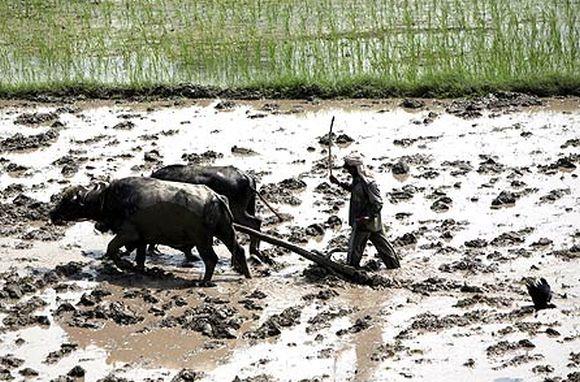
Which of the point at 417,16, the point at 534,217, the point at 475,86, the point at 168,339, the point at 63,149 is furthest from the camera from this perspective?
the point at 417,16

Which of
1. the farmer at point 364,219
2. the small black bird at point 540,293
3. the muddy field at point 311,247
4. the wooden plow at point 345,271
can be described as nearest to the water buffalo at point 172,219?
the muddy field at point 311,247

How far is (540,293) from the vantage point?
334 inches

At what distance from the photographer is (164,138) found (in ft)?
42.9

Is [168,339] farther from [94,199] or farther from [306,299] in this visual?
[94,199]

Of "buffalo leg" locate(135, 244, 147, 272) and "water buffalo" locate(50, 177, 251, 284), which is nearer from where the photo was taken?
"water buffalo" locate(50, 177, 251, 284)

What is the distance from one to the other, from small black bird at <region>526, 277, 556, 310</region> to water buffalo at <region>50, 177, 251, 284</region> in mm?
2258

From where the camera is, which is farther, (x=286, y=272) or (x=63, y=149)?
(x=63, y=149)

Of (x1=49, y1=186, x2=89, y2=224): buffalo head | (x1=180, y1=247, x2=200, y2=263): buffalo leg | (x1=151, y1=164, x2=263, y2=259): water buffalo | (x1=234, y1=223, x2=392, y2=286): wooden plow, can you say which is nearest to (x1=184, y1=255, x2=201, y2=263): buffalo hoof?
(x1=180, y1=247, x2=200, y2=263): buffalo leg

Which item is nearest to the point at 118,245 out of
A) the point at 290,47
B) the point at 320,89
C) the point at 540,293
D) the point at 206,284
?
the point at 206,284

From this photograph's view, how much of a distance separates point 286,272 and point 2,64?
7.65m

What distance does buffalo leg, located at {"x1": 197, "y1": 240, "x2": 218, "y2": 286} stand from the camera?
9.46m

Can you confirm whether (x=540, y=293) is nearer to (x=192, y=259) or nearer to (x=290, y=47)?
(x=192, y=259)

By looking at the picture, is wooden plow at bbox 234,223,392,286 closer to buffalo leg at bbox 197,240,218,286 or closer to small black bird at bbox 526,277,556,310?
buffalo leg at bbox 197,240,218,286

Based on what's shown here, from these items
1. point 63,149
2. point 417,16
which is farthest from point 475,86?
point 63,149
